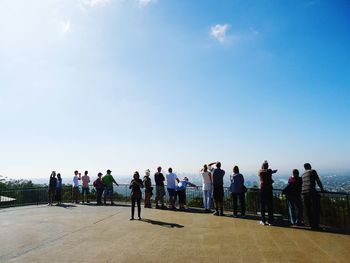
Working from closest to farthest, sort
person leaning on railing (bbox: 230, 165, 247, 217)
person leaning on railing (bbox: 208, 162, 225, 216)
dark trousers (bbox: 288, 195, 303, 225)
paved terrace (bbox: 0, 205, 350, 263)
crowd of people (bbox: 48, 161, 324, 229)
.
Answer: paved terrace (bbox: 0, 205, 350, 263), crowd of people (bbox: 48, 161, 324, 229), dark trousers (bbox: 288, 195, 303, 225), person leaning on railing (bbox: 230, 165, 247, 217), person leaning on railing (bbox: 208, 162, 225, 216)

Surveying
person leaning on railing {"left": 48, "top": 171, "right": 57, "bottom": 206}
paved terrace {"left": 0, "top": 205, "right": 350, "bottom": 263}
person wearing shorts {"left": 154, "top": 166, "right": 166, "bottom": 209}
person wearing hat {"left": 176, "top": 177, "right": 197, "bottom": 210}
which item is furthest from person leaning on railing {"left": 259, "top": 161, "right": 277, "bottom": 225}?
person leaning on railing {"left": 48, "top": 171, "right": 57, "bottom": 206}

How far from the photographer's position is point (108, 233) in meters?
10.1

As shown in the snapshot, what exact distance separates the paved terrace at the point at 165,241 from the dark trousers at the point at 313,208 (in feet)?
2.08

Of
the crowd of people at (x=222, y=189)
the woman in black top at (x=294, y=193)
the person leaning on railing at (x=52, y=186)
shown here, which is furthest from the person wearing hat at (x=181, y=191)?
the person leaning on railing at (x=52, y=186)

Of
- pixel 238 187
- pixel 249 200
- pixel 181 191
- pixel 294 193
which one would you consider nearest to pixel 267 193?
pixel 294 193

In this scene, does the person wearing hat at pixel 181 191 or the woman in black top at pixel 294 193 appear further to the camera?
the person wearing hat at pixel 181 191

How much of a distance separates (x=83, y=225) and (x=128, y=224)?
5.53ft

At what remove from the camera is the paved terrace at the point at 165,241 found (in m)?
7.23

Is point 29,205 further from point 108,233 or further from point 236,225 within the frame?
point 236,225

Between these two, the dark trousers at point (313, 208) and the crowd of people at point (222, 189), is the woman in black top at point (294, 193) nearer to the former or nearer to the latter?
the crowd of people at point (222, 189)

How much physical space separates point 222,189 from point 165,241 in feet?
17.1

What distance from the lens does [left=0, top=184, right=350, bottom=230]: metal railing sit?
10492 millimetres

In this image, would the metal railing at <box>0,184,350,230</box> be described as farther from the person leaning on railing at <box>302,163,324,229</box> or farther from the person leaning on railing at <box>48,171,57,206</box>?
the person leaning on railing at <box>48,171,57,206</box>

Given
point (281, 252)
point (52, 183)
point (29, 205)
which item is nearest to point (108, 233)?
point (281, 252)
